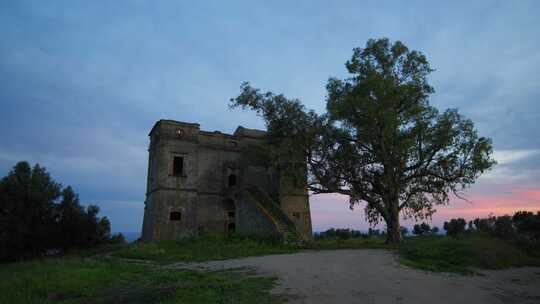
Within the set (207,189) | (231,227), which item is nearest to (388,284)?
(231,227)

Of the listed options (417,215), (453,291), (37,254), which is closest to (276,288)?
(453,291)

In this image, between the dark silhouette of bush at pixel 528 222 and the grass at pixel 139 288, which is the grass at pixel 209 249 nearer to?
the grass at pixel 139 288

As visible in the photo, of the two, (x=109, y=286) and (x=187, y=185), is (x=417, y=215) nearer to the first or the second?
(x=187, y=185)

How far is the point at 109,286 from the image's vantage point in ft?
32.2

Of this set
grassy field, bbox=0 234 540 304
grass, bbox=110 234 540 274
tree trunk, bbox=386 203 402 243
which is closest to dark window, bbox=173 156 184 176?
grass, bbox=110 234 540 274

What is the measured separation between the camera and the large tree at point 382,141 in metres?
20.6

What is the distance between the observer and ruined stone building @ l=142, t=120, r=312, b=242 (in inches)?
979

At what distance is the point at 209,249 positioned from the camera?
1841 centimetres

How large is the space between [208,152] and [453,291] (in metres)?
21.9

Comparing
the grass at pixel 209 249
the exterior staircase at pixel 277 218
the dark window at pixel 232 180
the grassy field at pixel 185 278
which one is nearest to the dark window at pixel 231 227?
the dark window at pixel 232 180

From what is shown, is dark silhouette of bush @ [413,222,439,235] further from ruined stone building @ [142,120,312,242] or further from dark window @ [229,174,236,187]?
dark window @ [229,174,236,187]

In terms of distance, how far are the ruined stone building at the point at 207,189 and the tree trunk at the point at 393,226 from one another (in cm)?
556

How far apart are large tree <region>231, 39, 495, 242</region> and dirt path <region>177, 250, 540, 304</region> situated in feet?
29.5

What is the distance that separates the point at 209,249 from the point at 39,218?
64.5 ft
